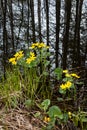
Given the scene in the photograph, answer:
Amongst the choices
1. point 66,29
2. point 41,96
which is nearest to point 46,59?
point 41,96

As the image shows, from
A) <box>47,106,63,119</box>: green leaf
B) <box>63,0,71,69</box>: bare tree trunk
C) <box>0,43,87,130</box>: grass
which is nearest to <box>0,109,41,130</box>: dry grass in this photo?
<box>0,43,87,130</box>: grass

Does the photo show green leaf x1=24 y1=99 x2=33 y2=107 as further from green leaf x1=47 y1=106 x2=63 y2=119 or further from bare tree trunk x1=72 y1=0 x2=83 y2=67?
bare tree trunk x1=72 y1=0 x2=83 y2=67

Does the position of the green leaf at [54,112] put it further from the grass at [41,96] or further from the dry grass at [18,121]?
the dry grass at [18,121]

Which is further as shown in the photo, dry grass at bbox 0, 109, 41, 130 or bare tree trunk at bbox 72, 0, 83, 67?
bare tree trunk at bbox 72, 0, 83, 67

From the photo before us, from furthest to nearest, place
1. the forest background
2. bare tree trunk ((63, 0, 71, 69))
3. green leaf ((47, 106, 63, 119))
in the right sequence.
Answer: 1. bare tree trunk ((63, 0, 71, 69))
2. the forest background
3. green leaf ((47, 106, 63, 119))

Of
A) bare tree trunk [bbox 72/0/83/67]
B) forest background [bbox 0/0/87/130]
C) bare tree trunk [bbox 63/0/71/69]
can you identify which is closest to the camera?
forest background [bbox 0/0/87/130]

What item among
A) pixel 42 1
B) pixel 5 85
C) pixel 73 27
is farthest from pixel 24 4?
pixel 5 85

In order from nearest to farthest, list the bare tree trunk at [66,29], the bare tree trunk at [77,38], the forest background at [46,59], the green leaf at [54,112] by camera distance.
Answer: the green leaf at [54,112]
the forest background at [46,59]
the bare tree trunk at [77,38]
the bare tree trunk at [66,29]

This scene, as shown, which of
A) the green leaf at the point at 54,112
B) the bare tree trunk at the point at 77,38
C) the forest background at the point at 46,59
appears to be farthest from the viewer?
the bare tree trunk at the point at 77,38

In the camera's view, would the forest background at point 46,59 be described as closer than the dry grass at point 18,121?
No

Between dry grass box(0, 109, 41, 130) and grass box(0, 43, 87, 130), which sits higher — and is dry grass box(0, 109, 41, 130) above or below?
below

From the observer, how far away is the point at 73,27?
514 cm

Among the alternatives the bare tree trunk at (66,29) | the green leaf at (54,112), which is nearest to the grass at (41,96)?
the green leaf at (54,112)

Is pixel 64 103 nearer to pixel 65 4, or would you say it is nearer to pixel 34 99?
pixel 34 99
